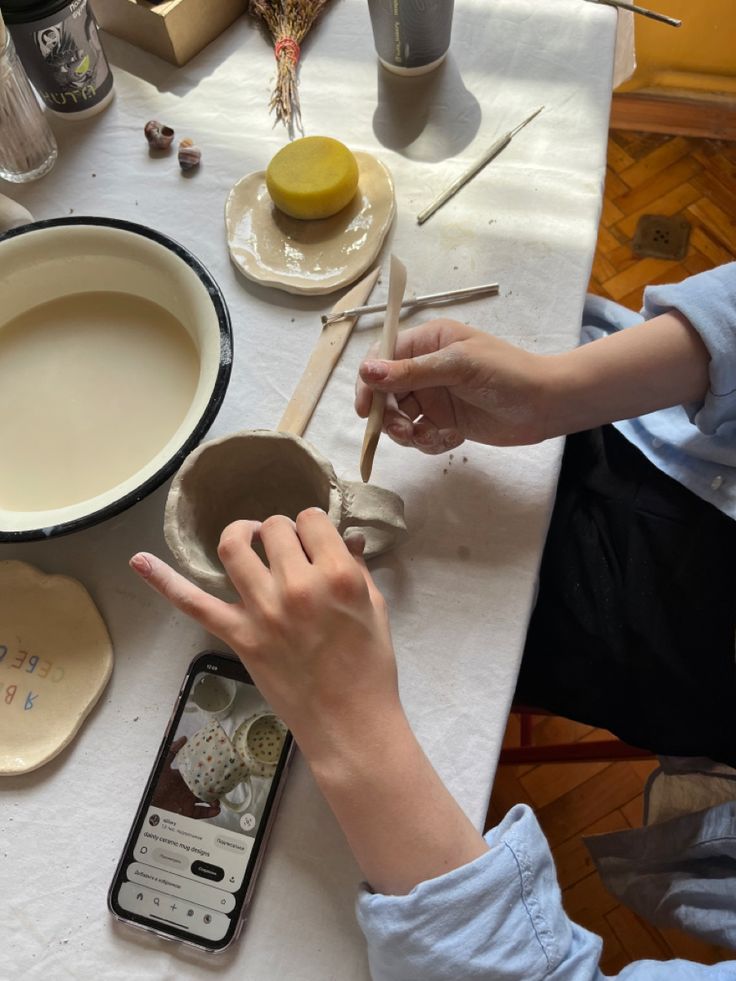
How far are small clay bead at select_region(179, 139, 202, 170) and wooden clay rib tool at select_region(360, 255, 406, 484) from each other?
0.31 m

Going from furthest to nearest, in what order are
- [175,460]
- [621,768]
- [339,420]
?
[621,768]
[339,420]
[175,460]

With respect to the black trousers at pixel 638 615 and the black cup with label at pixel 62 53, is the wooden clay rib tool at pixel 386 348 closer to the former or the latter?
the black trousers at pixel 638 615

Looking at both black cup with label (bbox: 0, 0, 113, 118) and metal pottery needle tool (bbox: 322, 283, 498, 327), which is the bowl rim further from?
black cup with label (bbox: 0, 0, 113, 118)

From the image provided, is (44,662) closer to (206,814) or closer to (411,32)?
(206,814)

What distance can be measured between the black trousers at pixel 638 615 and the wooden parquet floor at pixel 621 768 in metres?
0.27

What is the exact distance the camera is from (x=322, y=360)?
68 cm

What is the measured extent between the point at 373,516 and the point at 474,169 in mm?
404

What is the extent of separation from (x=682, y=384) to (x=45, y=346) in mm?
538

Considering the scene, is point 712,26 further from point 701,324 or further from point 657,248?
point 701,324

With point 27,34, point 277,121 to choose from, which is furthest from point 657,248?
point 27,34

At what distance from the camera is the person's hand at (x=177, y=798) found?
0.53m

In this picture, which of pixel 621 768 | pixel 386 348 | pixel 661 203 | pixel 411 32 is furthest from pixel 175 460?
pixel 661 203

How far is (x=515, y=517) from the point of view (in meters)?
0.62

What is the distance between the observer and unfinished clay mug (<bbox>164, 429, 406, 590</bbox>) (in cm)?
52
